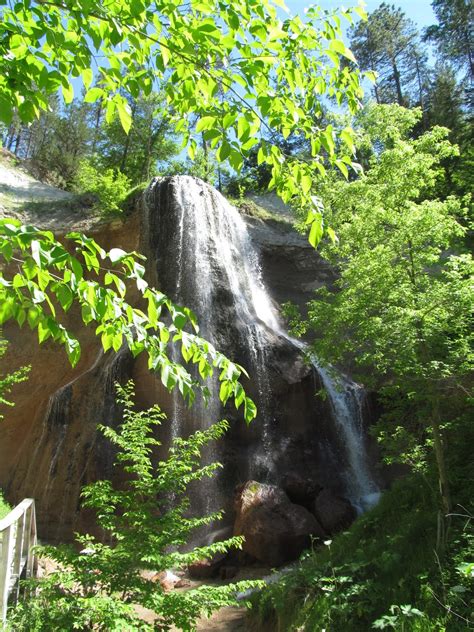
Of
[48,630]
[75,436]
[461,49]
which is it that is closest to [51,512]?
[75,436]

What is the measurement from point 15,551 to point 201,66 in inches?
246

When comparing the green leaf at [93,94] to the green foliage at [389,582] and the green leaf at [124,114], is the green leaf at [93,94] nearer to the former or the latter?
the green leaf at [124,114]

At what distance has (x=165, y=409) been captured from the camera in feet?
48.3

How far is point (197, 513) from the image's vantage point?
42.4 ft

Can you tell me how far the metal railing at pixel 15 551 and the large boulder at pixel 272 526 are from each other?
448 cm

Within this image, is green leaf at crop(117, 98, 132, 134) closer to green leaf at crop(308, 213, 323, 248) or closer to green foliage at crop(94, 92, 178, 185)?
Result: green leaf at crop(308, 213, 323, 248)

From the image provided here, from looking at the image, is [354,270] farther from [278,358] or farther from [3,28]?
[278,358]

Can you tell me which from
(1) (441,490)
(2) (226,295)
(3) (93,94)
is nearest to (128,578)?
(1) (441,490)

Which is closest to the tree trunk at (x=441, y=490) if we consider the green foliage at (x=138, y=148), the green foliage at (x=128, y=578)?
the green foliage at (x=128, y=578)

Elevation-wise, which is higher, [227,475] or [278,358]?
[278,358]

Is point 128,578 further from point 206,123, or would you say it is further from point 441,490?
point 206,123

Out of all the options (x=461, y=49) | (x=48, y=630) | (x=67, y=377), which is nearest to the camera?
(x=48, y=630)

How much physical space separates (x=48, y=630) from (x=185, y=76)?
467 centimetres

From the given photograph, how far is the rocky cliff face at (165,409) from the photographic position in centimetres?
1405
